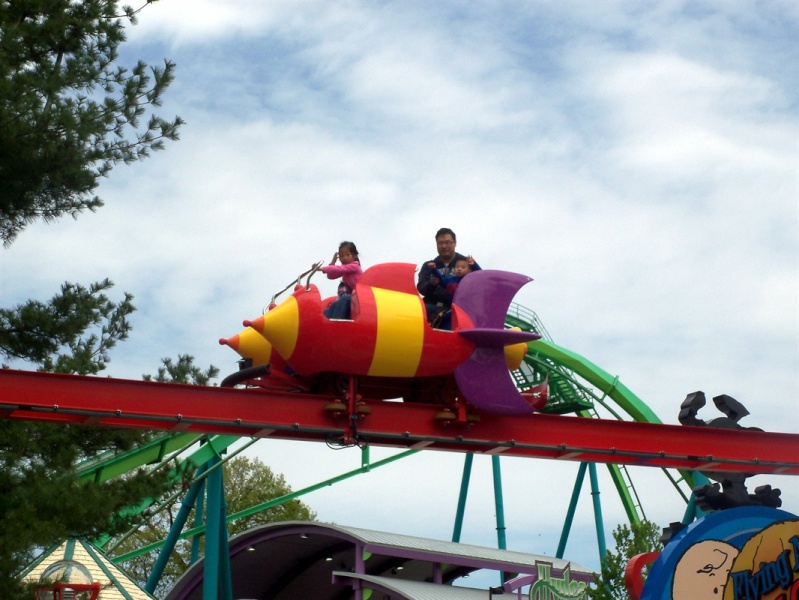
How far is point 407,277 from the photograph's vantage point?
307 inches

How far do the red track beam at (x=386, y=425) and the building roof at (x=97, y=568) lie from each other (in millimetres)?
5869

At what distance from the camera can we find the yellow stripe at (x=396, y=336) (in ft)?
24.6

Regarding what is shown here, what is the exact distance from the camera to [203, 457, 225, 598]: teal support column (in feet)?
43.7

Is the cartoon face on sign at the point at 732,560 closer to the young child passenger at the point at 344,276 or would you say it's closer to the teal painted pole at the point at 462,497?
the young child passenger at the point at 344,276

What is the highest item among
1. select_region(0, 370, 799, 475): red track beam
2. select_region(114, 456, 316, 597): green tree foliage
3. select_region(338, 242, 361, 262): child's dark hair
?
select_region(338, 242, 361, 262): child's dark hair

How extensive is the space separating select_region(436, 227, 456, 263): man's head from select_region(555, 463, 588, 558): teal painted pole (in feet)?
36.4

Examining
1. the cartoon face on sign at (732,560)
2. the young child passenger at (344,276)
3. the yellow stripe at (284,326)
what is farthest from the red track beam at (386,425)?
the cartoon face on sign at (732,560)

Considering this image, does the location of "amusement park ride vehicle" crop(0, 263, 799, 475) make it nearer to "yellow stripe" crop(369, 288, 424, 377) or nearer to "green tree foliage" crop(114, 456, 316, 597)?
"yellow stripe" crop(369, 288, 424, 377)

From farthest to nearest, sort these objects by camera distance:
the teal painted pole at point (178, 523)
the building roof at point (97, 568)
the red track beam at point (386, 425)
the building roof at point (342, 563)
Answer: the building roof at point (342, 563), the teal painted pole at point (178, 523), the building roof at point (97, 568), the red track beam at point (386, 425)

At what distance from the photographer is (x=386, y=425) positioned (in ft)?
25.5

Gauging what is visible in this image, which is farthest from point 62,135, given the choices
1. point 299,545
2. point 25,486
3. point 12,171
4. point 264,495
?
point 264,495

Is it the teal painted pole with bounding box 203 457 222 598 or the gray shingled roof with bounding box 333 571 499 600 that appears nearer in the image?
the teal painted pole with bounding box 203 457 222 598

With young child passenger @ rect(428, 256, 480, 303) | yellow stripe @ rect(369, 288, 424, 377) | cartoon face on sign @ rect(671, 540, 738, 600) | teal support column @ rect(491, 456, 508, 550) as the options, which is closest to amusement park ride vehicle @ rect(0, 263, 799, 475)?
yellow stripe @ rect(369, 288, 424, 377)

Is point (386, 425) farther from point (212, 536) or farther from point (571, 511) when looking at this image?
point (571, 511)
